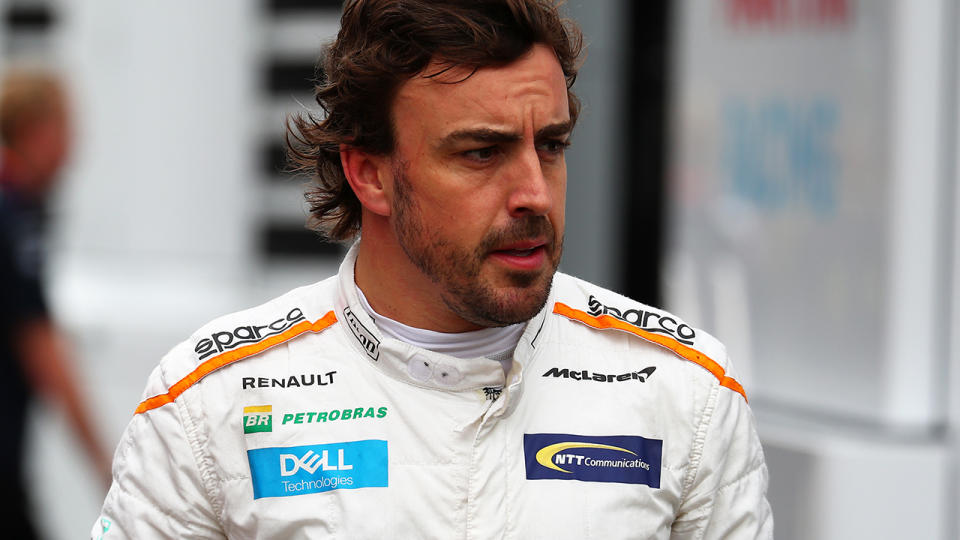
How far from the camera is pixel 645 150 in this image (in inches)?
228

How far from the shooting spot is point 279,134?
760cm

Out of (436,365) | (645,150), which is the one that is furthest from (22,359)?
(436,365)

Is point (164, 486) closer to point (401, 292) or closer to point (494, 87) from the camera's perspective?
point (401, 292)

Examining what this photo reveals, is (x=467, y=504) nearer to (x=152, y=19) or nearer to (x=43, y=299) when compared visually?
(x=43, y=299)

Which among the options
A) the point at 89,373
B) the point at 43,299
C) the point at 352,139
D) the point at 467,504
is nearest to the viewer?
the point at 467,504

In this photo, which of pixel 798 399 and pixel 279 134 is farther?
pixel 279 134

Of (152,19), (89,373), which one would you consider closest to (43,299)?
(89,373)

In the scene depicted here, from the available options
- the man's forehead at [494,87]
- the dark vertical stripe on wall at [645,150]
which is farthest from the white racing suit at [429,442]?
A: the dark vertical stripe on wall at [645,150]

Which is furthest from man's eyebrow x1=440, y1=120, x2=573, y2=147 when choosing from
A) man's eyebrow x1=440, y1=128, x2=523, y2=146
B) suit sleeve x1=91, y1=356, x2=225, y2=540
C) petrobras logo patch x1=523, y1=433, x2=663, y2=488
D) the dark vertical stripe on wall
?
the dark vertical stripe on wall

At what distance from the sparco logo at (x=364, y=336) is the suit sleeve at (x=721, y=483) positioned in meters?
0.53

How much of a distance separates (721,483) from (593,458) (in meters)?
0.22

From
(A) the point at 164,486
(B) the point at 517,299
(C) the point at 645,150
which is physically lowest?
(A) the point at 164,486

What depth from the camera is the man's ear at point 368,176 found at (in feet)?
8.38

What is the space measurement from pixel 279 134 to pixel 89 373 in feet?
4.73
